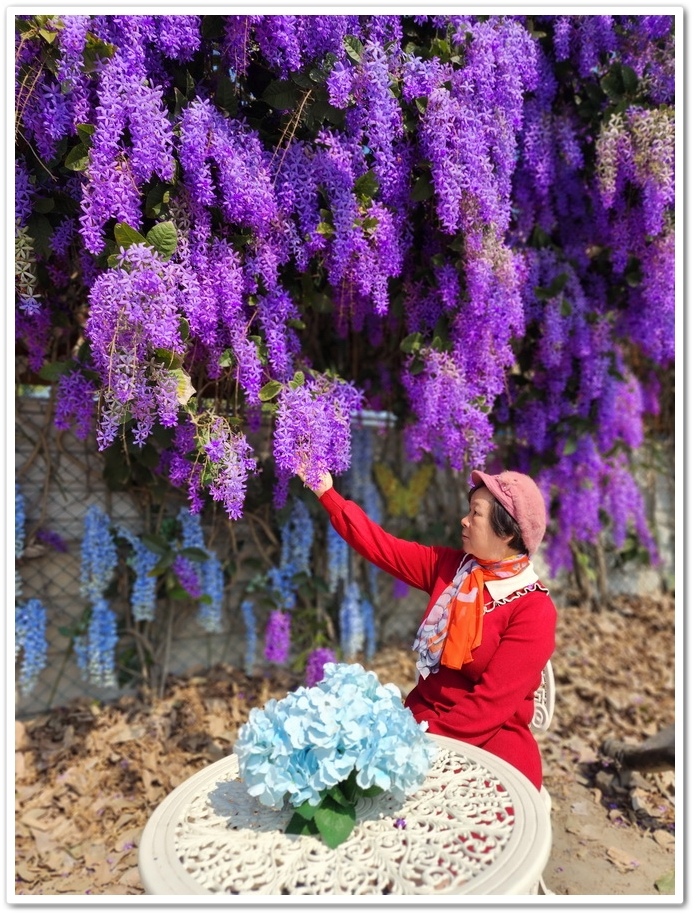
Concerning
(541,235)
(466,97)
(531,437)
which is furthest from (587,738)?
(466,97)

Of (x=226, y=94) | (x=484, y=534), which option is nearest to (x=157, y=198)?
(x=226, y=94)

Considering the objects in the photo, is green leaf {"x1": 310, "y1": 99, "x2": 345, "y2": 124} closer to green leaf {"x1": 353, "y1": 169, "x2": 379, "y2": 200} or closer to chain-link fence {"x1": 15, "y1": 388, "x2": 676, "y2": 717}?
green leaf {"x1": 353, "y1": 169, "x2": 379, "y2": 200}

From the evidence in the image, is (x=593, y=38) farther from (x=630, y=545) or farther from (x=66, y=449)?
(x=630, y=545)

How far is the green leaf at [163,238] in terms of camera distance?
5.81 ft

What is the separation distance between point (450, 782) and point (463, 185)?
1.71 metres

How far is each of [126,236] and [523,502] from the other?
1216 millimetres

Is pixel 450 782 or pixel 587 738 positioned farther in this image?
pixel 587 738

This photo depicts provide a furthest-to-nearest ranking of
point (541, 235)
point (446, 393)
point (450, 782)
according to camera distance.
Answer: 1. point (541, 235)
2. point (446, 393)
3. point (450, 782)

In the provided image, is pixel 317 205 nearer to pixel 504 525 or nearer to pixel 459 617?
pixel 504 525

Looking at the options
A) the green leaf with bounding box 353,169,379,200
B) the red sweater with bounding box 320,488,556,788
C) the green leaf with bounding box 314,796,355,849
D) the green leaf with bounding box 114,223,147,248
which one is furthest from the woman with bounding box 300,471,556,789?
the green leaf with bounding box 114,223,147,248

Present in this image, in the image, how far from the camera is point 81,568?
293 centimetres

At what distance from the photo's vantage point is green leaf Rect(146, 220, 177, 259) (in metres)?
1.77

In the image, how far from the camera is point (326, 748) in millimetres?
1292

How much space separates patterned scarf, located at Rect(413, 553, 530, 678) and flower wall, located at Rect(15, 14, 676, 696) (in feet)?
1.76
